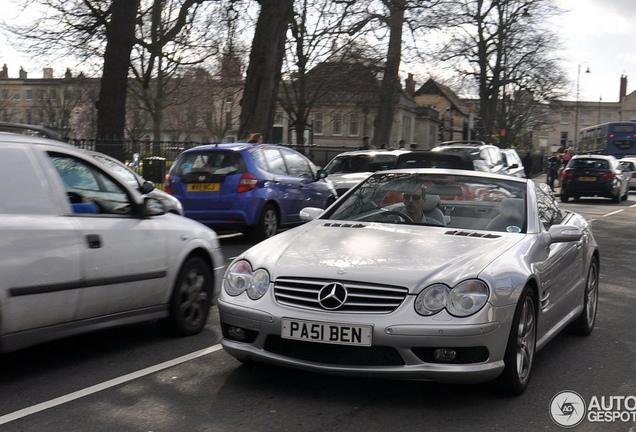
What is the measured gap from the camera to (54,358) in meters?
6.48

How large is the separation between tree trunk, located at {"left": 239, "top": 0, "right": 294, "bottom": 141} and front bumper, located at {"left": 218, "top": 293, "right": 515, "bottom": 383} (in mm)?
17514

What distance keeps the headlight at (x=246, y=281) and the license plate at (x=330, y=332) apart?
14.7 inches

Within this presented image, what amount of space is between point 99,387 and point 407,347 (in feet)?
6.43

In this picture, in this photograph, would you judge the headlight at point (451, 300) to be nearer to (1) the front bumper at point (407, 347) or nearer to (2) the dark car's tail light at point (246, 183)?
(1) the front bumper at point (407, 347)

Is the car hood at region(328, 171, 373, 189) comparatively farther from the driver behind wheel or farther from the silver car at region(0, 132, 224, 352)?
the driver behind wheel

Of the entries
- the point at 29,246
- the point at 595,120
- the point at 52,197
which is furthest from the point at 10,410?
the point at 595,120

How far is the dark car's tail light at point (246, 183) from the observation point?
47.0 ft

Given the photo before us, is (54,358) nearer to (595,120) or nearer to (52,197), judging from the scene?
(52,197)

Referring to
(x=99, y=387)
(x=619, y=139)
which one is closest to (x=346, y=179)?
(x=99, y=387)

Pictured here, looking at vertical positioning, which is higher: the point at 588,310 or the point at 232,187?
the point at 232,187

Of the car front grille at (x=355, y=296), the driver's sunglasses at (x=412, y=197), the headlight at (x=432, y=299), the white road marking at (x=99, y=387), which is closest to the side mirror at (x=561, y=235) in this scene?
the driver's sunglasses at (x=412, y=197)

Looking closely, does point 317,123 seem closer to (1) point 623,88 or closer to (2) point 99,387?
(2) point 99,387

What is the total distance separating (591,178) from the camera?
3231 cm

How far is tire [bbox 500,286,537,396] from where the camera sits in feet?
17.7
